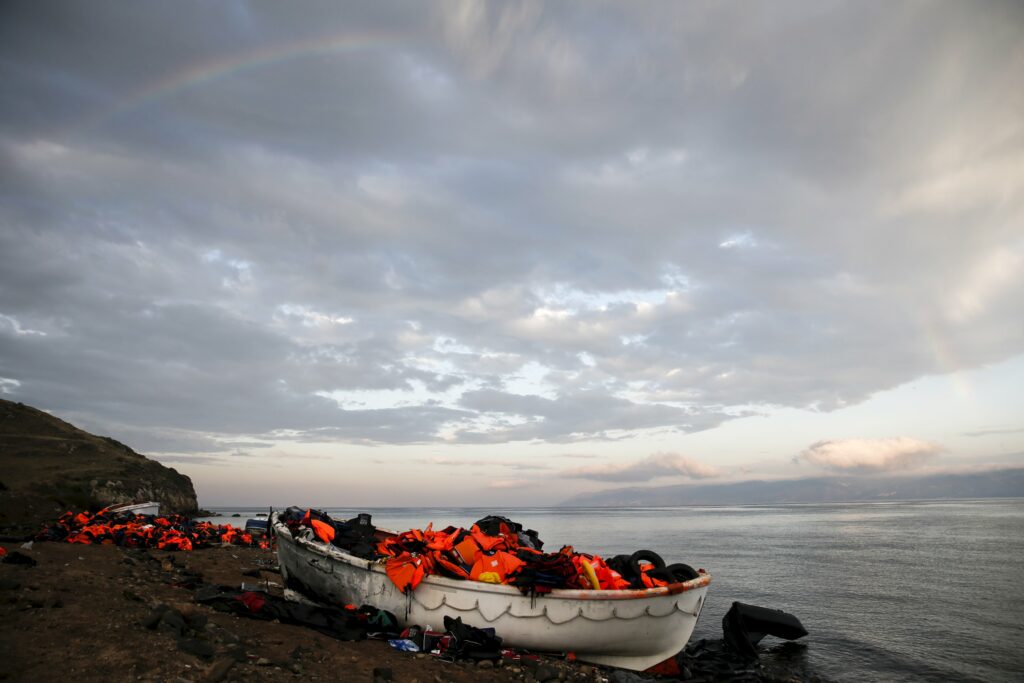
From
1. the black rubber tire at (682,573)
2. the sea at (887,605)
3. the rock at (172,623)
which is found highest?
the rock at (172,623)

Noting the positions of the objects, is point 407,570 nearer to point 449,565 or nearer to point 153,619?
point 449,565

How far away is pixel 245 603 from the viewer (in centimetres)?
907

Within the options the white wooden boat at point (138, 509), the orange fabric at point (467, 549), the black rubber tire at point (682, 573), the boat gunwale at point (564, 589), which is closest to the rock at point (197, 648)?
the boat gunwale at point (564, 589)

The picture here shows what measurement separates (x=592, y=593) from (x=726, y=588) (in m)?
12.5

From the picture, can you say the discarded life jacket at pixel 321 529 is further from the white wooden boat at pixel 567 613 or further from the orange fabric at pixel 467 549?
the orange fabric at pixel 467 549

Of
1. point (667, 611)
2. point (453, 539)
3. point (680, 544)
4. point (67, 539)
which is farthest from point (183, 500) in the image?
point (667, 611)

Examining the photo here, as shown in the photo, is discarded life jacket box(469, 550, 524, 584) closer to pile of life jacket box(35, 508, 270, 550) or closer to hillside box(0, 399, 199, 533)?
pile of life jacket box(35, 508, 270, 550)

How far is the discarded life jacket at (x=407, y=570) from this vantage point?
31.2 ft

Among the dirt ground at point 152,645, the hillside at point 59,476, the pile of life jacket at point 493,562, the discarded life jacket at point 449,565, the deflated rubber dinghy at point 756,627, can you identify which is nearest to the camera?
the dirt ground at point 152,645

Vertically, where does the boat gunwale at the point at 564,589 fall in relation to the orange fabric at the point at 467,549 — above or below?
below

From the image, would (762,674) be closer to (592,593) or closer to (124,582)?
(592,593)

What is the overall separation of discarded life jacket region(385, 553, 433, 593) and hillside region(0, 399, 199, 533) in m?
18.5

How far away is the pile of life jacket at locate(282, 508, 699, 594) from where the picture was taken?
9477mm

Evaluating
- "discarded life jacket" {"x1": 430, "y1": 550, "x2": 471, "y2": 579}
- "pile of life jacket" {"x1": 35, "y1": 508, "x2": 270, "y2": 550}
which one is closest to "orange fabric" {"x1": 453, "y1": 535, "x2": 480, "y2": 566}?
"discarded life jacket" {"x1": 430, "y1": 550, "x2": 471, "y2": 579}
